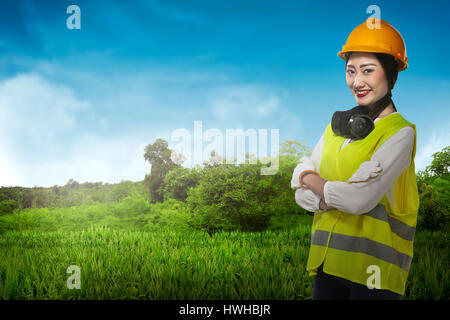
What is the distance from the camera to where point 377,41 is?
1.76 m

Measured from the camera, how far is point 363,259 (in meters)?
1.66

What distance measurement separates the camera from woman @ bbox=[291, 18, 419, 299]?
5.28 feet

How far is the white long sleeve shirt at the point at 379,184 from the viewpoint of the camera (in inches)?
61.3

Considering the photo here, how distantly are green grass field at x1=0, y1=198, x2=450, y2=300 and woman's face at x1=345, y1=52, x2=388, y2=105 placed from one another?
1.82 metres

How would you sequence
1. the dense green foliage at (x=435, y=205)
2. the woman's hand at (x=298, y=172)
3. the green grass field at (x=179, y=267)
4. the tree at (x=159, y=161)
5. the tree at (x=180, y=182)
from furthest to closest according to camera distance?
the tree at (x=159, y=161), the tree at (x=180, y=182), the dense green foliage at (x=435, y=205), the green grass field at (x=179, y=267), the woman's hand at (x=298, y=172)

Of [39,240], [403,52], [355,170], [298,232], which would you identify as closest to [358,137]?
[355,170]

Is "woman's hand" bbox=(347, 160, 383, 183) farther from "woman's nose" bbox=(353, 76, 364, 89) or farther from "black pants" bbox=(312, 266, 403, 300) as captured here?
"black pants" bbox=(312, 266, 403, 300)

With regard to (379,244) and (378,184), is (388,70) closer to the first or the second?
(378,184)

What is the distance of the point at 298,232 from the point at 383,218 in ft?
10.4

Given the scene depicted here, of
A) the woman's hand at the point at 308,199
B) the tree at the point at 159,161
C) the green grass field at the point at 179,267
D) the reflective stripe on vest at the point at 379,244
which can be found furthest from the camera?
the tree at the point at 159,161

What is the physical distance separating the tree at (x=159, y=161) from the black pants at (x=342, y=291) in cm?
431

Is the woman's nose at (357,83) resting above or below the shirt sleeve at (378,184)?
above

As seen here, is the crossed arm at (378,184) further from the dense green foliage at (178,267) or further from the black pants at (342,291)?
the dense green foliage at (178,267)

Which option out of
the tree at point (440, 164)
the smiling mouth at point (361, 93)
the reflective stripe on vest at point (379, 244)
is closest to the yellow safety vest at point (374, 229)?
the reflective stripe on vest at point (379, 244)
